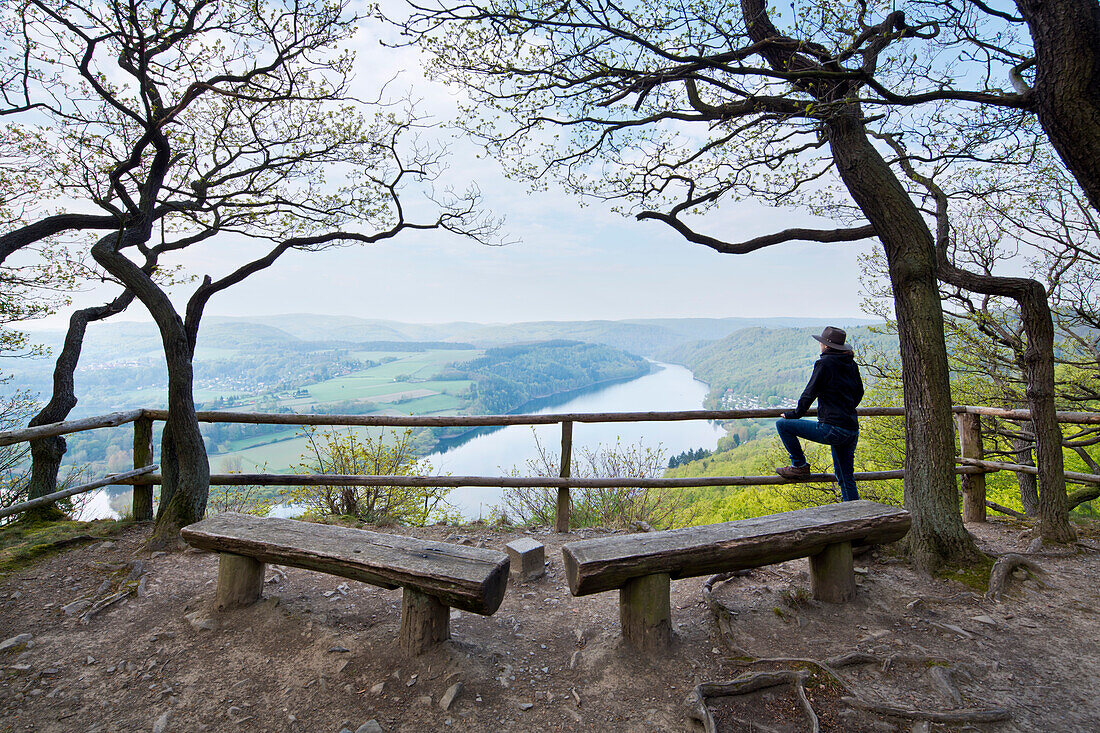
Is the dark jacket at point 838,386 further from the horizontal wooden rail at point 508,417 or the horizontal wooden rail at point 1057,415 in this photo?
the horizontal wooden rail at point 1057,415

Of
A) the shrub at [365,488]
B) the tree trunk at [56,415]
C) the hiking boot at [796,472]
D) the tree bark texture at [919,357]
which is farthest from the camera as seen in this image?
the shrub at [365,488]

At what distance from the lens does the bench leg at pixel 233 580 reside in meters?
2.74

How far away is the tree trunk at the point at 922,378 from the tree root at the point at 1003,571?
0.53 feet

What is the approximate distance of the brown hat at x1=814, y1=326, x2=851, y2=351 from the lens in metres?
3.54

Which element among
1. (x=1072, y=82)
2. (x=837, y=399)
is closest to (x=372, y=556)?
(x=837, y=399)

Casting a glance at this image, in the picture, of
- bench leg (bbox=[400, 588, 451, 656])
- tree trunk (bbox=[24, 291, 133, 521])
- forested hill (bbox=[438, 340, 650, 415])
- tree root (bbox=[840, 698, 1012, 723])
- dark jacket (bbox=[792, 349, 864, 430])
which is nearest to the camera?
tree root (bbox=[840, 698, 1012, 723])

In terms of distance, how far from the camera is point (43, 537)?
379 centimetres

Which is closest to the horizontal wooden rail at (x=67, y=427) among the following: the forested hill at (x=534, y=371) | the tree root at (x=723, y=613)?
the tree root at (x=723, y=613)

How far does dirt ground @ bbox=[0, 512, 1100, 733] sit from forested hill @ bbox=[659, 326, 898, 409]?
26.5 m

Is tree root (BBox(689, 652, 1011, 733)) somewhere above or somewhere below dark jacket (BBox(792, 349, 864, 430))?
below

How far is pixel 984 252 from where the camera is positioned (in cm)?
739

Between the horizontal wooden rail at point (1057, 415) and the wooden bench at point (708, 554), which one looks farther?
the horizontal wooden rail at point (1057, 415)

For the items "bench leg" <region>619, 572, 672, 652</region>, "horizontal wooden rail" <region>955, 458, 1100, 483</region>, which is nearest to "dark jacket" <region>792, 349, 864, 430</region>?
"horizontal wooden rail" <region>955, 458, 1100, 483</region>

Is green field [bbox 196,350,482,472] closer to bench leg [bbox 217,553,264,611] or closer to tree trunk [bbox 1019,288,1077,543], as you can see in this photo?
bench leg [bbox 217,553,264,611]
